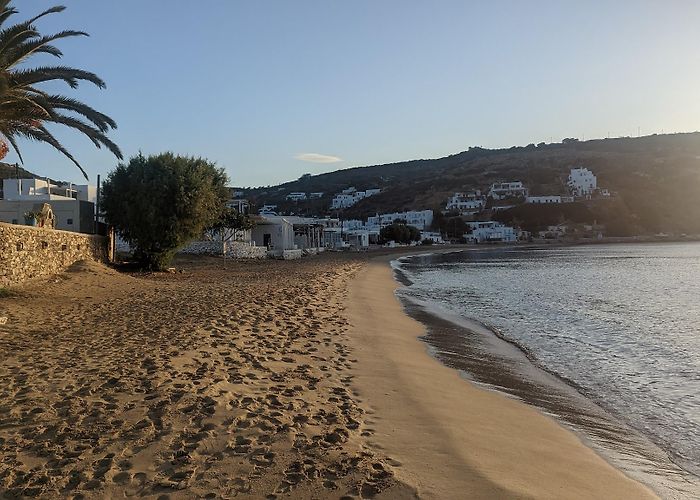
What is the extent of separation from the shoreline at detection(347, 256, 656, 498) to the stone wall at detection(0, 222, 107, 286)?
1086cm

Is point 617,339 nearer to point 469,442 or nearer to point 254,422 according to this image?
point 469,442

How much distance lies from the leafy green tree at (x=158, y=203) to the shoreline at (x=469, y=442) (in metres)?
18.9

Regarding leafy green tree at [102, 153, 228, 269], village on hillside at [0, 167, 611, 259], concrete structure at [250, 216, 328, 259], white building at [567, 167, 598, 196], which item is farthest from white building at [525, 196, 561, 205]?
leafy green tree at [102, 153, 228, 269]

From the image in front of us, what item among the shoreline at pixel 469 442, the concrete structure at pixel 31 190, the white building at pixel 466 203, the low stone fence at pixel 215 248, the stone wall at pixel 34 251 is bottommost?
the shoreline at pixel 469 442

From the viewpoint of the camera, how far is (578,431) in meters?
7.48

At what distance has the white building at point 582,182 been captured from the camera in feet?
537

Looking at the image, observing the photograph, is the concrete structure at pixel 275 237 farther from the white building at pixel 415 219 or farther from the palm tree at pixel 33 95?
the white building at pixel 415 219

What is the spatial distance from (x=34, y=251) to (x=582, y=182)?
170661 millimetres

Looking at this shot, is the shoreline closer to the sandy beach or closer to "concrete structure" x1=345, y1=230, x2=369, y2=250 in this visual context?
the sandy beach

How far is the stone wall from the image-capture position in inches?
611

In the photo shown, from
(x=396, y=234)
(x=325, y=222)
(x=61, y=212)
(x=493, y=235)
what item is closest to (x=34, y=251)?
(x=61, y=212)

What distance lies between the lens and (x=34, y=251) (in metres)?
17.6

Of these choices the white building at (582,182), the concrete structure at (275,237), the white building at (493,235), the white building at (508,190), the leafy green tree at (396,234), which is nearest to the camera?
the concrete structure at (275,237)

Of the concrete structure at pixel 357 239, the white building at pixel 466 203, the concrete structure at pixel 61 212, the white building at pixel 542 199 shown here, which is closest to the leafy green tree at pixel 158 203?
the concrete structure at pixel 61 212
